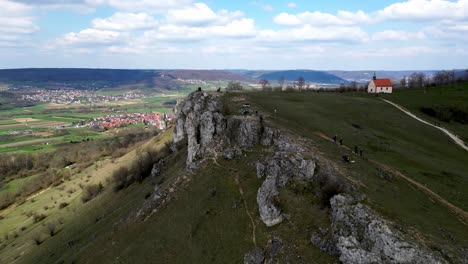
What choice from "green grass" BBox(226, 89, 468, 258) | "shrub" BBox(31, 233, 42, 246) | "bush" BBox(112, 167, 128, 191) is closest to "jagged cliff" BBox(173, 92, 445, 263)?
"green grass" BBox(226, 89, 468, 258)

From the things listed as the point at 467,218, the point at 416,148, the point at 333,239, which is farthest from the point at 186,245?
the point at 416,148

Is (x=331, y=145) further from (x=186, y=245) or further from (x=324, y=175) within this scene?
(x=186, y=245)

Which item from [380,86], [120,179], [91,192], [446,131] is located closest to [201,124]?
[120,179]

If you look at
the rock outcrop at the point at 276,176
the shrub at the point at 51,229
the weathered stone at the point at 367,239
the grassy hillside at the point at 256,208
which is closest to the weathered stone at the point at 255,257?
the grassy hillside at the point at 256,208

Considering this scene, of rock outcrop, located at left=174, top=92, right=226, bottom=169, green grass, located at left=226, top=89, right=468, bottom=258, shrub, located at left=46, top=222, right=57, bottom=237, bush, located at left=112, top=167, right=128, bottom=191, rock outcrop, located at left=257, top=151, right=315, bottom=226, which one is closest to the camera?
green grass, located at left=226, top=89, right=468, bottom=258

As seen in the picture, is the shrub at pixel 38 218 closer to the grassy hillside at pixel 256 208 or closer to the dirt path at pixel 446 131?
the grassy hillside at pixel 256 208

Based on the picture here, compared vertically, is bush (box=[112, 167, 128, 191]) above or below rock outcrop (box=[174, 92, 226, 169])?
below

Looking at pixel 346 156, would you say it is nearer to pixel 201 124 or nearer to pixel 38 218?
pixel 201 124

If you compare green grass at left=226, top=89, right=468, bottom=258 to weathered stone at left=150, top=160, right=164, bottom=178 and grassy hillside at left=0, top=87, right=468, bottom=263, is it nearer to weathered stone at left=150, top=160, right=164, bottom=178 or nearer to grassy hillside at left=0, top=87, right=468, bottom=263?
grassy hillside at left=0, top=87, right=468, bottom=263
